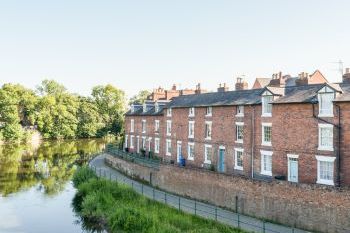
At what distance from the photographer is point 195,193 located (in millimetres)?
30375

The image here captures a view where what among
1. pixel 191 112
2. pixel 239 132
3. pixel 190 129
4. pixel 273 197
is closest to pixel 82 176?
pixel 190 129

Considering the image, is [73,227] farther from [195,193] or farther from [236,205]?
[236,205]

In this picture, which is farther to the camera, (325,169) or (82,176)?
(82,176)

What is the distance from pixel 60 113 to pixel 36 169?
4955 centimetres

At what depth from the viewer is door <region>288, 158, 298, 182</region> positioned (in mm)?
27344

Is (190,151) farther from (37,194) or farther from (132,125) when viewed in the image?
(132,125)

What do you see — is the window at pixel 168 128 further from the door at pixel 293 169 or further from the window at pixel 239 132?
the door at pixel 293 169

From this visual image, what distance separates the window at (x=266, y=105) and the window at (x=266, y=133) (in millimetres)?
848

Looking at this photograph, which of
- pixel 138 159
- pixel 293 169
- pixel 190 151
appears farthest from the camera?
pixel 138 159

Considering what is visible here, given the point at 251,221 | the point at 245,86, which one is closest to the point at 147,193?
the point at 251,221

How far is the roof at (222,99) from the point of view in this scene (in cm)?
3250

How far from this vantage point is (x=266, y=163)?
2967 cm

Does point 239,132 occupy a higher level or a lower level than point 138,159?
higher

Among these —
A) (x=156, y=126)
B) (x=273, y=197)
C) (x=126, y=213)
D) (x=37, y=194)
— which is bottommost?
(x=37, y=194)
